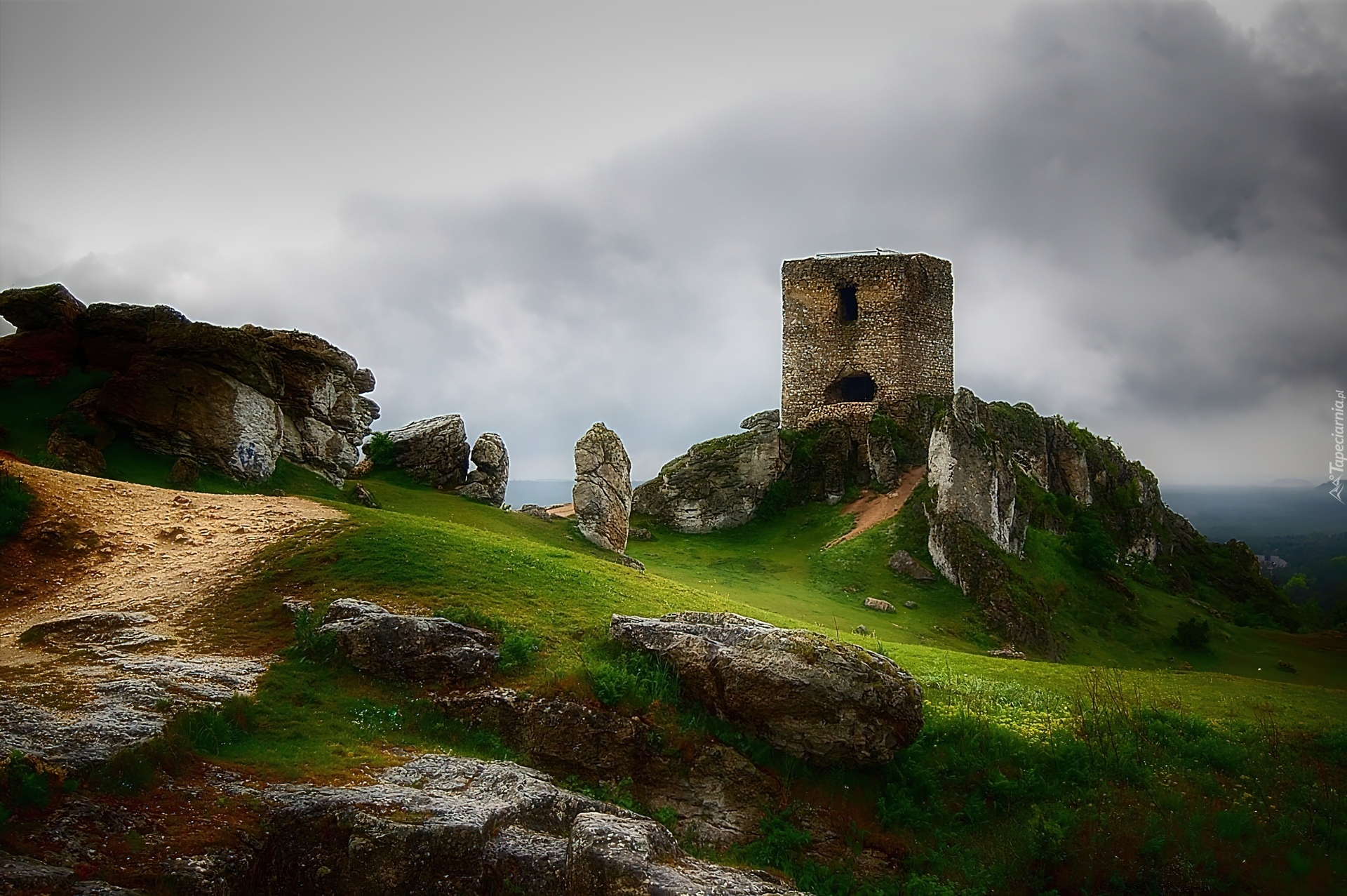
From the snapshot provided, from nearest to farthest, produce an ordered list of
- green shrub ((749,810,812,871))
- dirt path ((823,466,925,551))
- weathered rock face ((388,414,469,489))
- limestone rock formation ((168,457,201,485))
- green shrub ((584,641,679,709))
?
green shrub ((749,810,812,871)) → green shrub ((584,641,679,709)) → limestone rock formation ((168,457,201,485)) → weathered rock face ((388,414,469,489)) → dirt path ((823,466,925,551))

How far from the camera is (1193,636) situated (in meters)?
33.4

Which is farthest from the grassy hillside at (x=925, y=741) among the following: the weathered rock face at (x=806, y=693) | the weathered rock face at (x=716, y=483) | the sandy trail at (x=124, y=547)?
the weathered rock face at (x=716, y=483)

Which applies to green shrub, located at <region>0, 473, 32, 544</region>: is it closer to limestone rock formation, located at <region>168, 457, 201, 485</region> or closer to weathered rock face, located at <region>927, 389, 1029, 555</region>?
limestone rock formation, located at <region>168, 457, 201, 485</region>

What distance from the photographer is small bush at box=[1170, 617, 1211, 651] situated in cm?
3338

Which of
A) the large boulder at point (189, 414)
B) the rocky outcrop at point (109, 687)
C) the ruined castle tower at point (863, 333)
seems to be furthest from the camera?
the ruined castle tower at point (863, 333)

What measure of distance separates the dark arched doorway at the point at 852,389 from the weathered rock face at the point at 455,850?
1519 inches

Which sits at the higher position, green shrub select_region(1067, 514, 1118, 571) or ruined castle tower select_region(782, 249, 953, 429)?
ruined castle tower select_region(782, 249, 953, 429)

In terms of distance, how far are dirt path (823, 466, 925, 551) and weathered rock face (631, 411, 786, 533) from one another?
4.93 meters

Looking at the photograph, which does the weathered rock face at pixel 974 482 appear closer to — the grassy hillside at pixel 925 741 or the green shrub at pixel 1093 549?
the green shrub at pixel 1093 549

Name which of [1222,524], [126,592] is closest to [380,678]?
[126,592]

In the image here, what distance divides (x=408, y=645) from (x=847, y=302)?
3904 cm

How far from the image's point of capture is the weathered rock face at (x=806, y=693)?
14305 mm

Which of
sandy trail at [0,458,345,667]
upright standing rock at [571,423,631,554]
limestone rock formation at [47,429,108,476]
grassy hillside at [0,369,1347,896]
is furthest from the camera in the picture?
upright standing rock at [571,423,631,554]

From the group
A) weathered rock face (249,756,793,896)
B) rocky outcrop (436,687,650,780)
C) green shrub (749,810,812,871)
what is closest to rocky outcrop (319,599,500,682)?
rocky outcrop (436,687,650,780)
